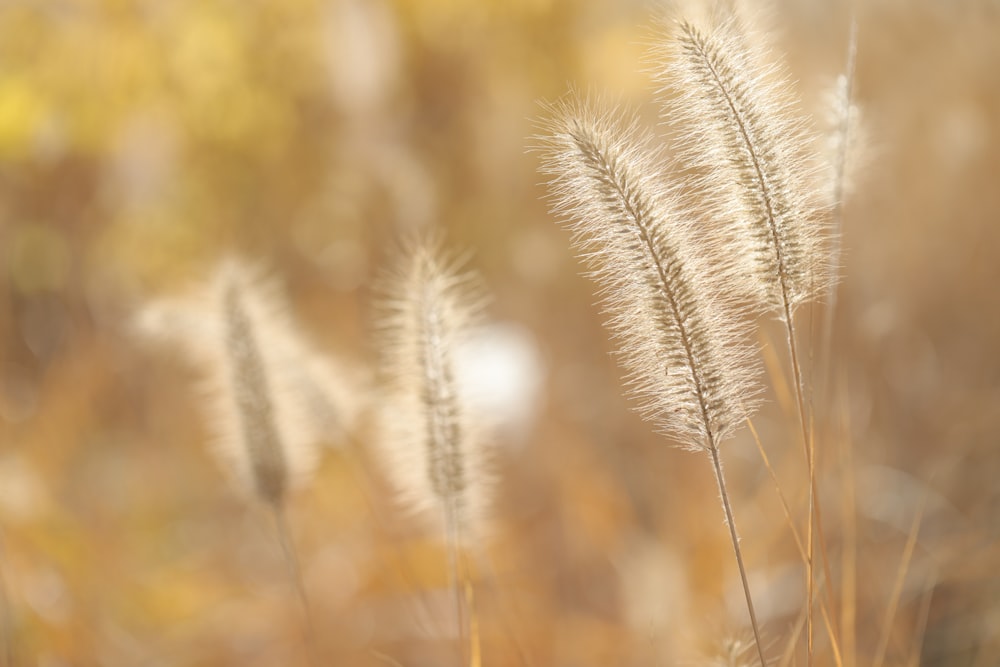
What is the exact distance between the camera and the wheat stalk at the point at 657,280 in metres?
0.64

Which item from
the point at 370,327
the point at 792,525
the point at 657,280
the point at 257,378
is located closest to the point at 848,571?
the point at 792,525

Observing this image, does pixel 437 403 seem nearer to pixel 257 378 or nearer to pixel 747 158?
pixel 257 378

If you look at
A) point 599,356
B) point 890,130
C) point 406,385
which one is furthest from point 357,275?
point 890,130

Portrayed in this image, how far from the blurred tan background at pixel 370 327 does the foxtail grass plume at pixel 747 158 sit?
744mm

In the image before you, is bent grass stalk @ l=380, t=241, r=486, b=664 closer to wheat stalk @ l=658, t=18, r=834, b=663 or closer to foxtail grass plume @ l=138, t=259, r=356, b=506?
foxtail grass plume @ l=138, t=259, r=356, b=506

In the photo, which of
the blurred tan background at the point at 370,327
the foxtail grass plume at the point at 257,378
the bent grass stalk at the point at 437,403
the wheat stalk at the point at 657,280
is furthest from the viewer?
the blurred tan background at the point at 370,327

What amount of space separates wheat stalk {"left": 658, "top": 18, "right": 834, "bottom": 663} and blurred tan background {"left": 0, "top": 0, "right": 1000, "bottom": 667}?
0.74 meters

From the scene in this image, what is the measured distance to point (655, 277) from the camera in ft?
2.12

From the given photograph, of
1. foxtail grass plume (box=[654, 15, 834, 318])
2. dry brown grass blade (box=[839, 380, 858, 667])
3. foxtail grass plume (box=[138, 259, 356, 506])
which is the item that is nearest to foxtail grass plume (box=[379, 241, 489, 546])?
foxtail grass plume (box=[138, 259, 356, 506])

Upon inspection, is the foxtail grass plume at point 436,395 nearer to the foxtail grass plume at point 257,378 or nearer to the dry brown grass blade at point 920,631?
the foxtail grass plume at point 257,378

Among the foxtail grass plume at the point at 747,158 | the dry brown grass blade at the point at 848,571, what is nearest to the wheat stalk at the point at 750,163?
the foxtail grass plume at the point at 747,158

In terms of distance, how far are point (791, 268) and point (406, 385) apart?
0.49 metres

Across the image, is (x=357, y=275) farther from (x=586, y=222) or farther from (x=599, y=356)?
(x=586, y=222)

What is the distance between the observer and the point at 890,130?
102 inches
